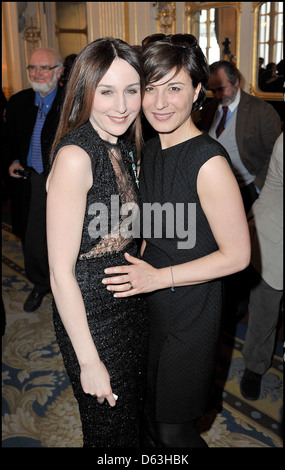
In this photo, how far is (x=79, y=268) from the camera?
147 cm

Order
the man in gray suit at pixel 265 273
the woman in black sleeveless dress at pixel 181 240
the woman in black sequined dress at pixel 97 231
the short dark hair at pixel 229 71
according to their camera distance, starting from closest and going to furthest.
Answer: the woman in black sequined dress at pixel 97 231 → the woman in black sleeveless dress at pixel 181 240 → the man in gray suit at pixel 265 273 → the short dark hair at pixel 229 71

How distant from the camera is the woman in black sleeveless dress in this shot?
150 cm

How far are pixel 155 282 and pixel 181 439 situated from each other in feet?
2.10

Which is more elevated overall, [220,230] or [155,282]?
[220,230]

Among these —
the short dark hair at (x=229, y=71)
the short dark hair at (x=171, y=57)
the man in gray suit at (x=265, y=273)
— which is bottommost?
the man in gray suit at (x=265, y=273)

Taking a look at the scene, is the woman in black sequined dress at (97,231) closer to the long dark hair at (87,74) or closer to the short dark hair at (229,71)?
the long dark hair at (87,74)

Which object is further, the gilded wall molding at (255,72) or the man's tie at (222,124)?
the gilded wall molding at (255,72)

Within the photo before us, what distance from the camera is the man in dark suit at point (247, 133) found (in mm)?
3459

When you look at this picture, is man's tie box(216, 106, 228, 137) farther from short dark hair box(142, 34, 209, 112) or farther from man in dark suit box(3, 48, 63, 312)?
short dark hair box(142, 34, 209, 112)

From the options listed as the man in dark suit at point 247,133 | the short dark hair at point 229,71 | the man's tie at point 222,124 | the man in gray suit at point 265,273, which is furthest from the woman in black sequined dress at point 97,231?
the short dark hair at point 229,71

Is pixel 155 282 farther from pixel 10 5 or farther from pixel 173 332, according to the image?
pixel 10 5

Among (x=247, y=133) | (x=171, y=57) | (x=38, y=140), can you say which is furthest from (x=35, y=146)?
(x=171, y=57)

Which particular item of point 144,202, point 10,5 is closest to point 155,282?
point 144,202

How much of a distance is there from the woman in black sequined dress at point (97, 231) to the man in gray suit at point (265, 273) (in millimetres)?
1080
